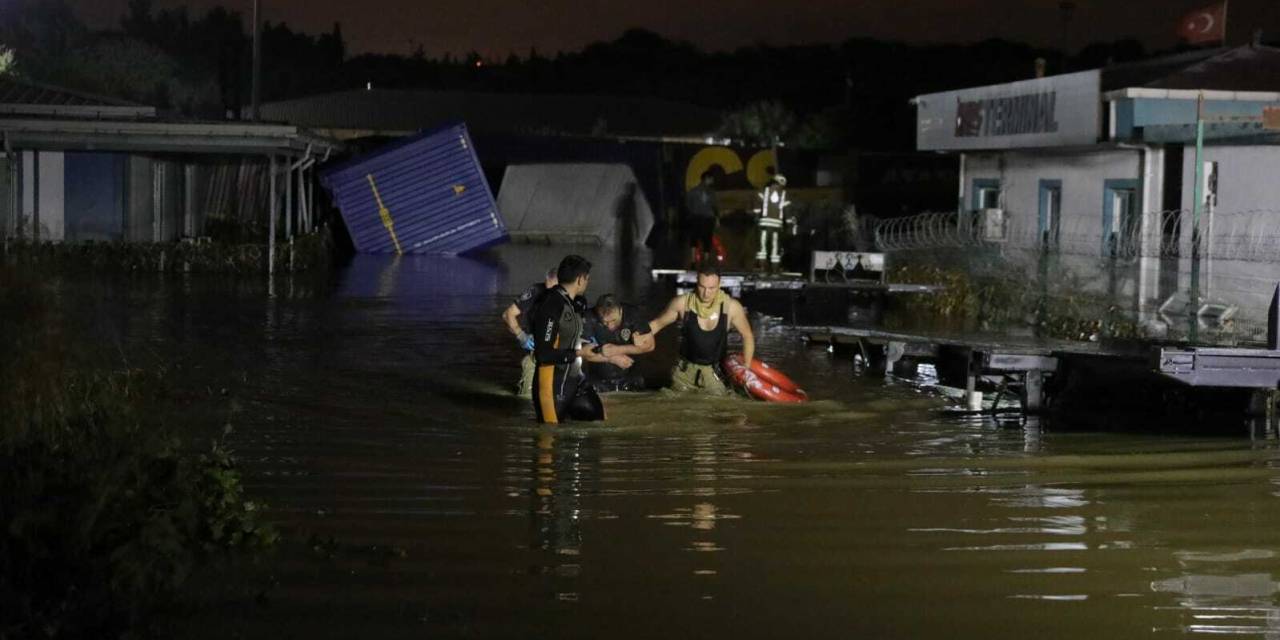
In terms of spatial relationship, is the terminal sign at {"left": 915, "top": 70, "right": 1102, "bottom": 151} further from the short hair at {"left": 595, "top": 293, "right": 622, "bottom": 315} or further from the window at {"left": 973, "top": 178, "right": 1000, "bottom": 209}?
the short hair at {"left": 595, "top": 293, "right": 622, "bottom": 315}

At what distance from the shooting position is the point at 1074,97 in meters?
25.0

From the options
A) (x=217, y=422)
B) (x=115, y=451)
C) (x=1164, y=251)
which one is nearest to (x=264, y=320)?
(x=217, y=422)

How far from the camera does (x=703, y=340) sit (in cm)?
1591

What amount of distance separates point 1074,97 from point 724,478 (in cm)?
1485

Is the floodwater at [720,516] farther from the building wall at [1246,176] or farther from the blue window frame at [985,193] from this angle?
the blue window frame at [985,193]

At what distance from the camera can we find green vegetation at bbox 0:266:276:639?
7.46 m

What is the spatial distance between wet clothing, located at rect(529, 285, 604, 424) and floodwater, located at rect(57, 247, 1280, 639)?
195 millimetres

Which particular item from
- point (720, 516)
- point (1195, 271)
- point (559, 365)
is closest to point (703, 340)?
point (559, 365)

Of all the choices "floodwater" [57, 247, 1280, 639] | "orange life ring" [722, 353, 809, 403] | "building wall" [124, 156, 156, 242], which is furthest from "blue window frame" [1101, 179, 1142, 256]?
"building wall" [124, 156, 156, 242]

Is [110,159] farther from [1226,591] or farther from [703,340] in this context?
[1226,591]

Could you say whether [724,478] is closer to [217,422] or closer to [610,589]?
[610,589]

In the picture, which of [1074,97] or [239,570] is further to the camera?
[1074,97]

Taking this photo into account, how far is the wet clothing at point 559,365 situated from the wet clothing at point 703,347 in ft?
5.64

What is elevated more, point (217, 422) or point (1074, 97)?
point (1074, 97)
